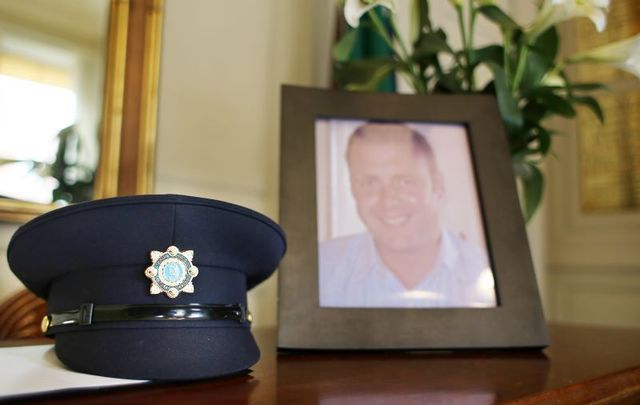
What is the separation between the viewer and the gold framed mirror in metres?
0.69

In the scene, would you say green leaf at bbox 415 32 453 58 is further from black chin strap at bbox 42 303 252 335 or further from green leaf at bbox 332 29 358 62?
black chin strap at bbox 42 303 252 335

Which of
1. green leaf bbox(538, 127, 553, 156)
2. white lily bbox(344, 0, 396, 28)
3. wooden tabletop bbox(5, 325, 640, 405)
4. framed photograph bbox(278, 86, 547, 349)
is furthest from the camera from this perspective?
green leaf bbox(538, 127, 553, 156)

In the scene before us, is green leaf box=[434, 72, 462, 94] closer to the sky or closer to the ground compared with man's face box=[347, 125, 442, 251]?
closer to the sky

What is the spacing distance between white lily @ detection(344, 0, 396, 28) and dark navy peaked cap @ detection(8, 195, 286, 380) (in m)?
0.34

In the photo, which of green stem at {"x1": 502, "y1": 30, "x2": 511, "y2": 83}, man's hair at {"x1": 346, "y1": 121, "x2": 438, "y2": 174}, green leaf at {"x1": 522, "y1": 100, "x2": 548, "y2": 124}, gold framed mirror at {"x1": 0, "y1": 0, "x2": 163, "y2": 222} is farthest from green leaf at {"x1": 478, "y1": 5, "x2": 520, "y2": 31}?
gold framed mirror at {"x1": 0, "y1": 0, "x2": 163, "y2": 222}

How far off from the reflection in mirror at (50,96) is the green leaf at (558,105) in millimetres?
639

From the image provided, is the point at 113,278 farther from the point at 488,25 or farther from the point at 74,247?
the point at 488,25

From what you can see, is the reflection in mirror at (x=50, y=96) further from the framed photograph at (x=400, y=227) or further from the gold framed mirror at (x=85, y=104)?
the framed photograph at (x=400, y=227)

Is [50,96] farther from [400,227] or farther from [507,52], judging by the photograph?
[507,52]

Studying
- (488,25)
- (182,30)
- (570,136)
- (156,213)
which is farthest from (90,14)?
(570,136)

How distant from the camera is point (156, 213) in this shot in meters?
0.37

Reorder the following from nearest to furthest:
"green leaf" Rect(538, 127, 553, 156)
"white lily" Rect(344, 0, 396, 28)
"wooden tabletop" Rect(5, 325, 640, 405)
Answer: "wooden tabletop" Rect(5, 325, 640, 405) → "white lily" Rect(344, 0, 396, 28) → "green leaf" Rect(538, 127, 553, 156)

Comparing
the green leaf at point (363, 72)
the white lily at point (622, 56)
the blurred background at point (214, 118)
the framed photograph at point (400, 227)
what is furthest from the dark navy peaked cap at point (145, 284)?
the white lily at point (622, 56)

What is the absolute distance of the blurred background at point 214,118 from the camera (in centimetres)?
71
